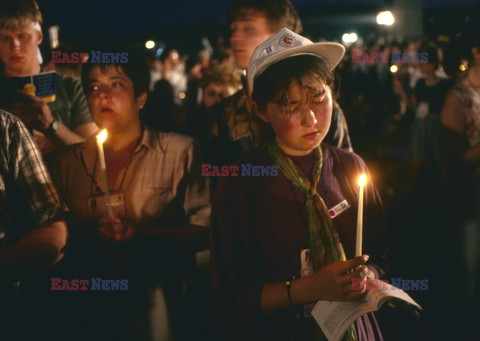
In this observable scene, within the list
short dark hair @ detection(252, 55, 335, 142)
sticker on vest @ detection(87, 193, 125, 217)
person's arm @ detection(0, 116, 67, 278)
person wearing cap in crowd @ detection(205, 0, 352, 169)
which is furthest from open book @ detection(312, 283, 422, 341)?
person wearing cap in crowd @ detection(205, 0, 352, 169)

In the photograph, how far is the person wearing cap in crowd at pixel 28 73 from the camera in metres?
3.41

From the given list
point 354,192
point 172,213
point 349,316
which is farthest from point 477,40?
point 349,316

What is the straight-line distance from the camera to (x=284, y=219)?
225 cm

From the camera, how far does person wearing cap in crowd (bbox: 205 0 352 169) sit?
353cm

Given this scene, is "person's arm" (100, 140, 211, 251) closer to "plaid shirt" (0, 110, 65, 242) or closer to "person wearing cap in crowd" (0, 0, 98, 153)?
"plaid shirt" (0, 110, 65, 242)

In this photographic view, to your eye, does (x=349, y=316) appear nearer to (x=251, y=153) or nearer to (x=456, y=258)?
(x=251, y=153)

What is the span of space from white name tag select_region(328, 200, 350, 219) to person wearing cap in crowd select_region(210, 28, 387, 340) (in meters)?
0.02

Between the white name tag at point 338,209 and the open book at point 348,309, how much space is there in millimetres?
356

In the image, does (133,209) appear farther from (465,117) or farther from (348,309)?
(465,117)

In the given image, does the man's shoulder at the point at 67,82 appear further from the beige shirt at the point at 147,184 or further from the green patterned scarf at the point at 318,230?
the green patterned scarf at the point at 318,230

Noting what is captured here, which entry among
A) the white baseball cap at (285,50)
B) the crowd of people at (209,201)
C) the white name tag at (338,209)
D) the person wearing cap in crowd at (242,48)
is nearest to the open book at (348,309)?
the crowd of people at (209,201)

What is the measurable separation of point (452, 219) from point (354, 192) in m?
4.74

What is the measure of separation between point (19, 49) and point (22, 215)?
5.82 feet

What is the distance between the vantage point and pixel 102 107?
302 centimetres
